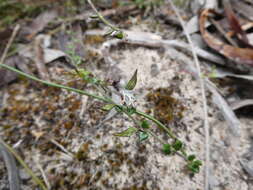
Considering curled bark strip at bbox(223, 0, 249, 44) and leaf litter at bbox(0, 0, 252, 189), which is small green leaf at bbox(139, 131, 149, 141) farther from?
curled bark strip at bbox(223, 0, 249, 44)

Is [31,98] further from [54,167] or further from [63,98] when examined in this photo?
[54,167]

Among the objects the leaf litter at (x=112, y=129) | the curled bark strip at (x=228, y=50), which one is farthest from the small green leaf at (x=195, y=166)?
the curled bark strip at (x=228, y=50)

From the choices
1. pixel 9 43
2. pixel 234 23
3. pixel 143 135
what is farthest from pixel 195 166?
pixel 9 43

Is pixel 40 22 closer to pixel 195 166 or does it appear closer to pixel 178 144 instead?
pixel 178 144

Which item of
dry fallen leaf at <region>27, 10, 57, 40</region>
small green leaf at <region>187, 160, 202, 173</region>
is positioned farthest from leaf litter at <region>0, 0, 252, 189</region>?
dry fallen leaf at <region>27, 10, 57, 40</region>

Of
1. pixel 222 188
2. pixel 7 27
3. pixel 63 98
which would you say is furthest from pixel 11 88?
pixel 222 188

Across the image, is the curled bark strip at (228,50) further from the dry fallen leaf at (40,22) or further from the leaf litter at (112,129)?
the dry fallen leaf at (40,22)

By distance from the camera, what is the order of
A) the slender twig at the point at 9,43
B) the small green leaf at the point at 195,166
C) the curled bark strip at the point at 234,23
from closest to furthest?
the small green leaf at the point at 195,166 → the curled bark strip at the point at 234,23 → the slender twig at the point at 9,43

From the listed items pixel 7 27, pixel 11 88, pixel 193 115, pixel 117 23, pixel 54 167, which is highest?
pixel 117 23
